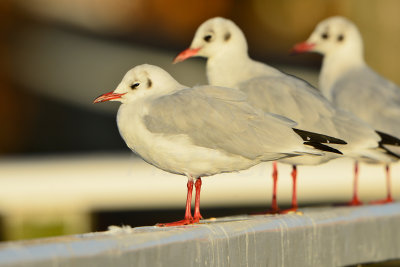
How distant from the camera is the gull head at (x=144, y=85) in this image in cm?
617

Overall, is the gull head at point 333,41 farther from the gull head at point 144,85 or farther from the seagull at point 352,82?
the gull head at point 144,85

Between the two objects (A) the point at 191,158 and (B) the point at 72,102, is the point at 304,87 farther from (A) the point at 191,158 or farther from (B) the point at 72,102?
(B) the point at 72,102

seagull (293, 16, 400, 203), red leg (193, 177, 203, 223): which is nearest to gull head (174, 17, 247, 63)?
seagull (293, 16, 400, 203)

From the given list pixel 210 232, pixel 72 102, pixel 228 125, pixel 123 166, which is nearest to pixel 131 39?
pixel 72 102

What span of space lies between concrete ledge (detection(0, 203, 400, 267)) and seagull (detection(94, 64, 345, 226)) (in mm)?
502

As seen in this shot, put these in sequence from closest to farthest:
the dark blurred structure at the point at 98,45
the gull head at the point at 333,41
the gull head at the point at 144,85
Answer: the gull head at the point at 144,85, the gull head at the point at 333,41, the dark blurred structure at the point at 98,45

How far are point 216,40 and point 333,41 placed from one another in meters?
2.31

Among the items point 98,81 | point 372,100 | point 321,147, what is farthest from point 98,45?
point 321,147

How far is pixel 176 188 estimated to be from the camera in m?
14.1

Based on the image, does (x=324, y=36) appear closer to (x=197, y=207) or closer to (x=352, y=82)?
(x=352, y=82)

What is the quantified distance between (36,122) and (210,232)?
50.5 feet

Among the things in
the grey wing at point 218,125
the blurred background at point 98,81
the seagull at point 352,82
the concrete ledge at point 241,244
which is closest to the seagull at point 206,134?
the grey wing at point 218,125

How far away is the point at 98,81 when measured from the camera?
1716 centimetres

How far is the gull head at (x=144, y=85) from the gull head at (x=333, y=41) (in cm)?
353
